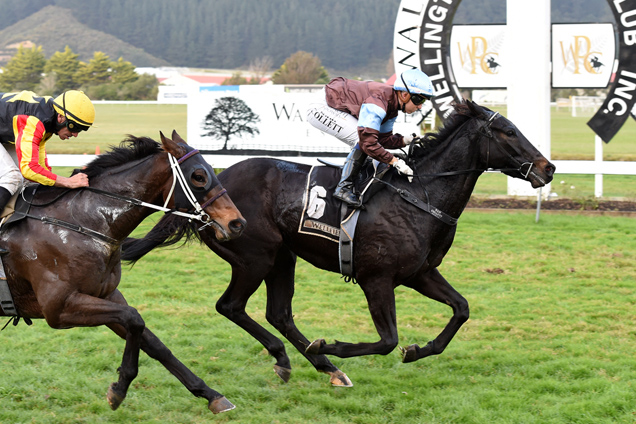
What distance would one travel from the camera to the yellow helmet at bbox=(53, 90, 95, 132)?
14.0 feet

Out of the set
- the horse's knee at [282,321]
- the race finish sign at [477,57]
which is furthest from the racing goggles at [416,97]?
the race finish sign at [477,57]

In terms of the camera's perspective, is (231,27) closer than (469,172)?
No

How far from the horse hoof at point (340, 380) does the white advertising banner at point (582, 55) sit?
30.5 feet

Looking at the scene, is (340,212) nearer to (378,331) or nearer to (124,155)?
(378,331)

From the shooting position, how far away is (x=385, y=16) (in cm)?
12581

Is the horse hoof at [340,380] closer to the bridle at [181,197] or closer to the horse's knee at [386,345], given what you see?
the horse's knee at [386,345]

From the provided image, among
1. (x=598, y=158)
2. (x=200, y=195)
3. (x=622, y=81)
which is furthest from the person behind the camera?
(x=598, y=158)

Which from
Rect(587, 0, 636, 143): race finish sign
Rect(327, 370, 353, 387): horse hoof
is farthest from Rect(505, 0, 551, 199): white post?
Rect(327, 370, 353, 387): horse hoof

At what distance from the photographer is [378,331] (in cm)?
481

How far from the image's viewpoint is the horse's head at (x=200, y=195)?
412 centimetres

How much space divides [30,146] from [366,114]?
2.13 metres

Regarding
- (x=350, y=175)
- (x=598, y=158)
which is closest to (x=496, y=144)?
(x=350, y=175)

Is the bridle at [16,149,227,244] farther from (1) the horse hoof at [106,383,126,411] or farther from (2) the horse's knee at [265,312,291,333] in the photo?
(2) the horse's knee at [265,312,291,333]

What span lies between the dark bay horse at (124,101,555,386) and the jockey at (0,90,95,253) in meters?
1.27
